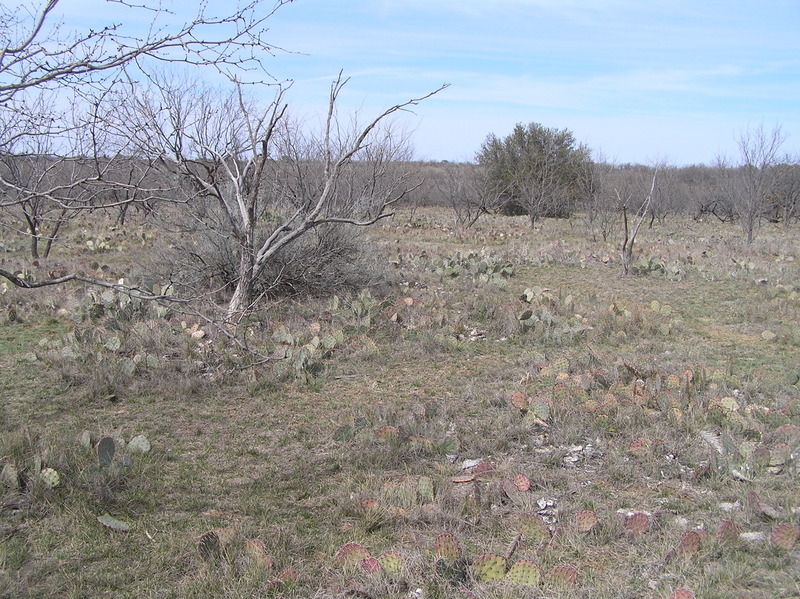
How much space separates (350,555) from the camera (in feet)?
9.66

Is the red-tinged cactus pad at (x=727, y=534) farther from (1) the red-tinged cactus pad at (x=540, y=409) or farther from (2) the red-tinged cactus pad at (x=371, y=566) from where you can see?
(1) the red-tinged cactus pad at (x=540, y=409)

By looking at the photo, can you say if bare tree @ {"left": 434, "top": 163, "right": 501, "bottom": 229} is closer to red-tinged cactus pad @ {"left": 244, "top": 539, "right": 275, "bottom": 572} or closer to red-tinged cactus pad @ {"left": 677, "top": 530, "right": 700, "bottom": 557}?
red-tinged cactus pad @ {"left": 677, "top": 530, "right": 700, "bottom": 557}

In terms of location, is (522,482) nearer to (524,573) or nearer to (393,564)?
(524,573)

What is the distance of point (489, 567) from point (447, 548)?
21cm

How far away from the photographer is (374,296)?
9.24 m

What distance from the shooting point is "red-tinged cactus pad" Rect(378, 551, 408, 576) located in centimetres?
285

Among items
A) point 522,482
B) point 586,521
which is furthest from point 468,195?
point 586,521

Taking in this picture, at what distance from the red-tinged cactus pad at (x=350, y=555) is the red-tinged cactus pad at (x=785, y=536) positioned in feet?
6.12

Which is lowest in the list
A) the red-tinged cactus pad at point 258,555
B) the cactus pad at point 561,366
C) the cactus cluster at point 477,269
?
the red-tinged cactus pad at point 258,555

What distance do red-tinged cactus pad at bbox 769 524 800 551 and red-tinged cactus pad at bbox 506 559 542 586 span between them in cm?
112

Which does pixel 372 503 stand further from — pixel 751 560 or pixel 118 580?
pixel 751 560

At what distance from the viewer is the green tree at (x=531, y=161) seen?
29.5m

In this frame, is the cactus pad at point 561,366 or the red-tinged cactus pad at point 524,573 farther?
the cactus pad at point 561,366

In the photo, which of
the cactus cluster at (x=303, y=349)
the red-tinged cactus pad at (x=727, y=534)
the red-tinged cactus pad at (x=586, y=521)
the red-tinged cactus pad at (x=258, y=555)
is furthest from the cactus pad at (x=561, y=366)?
the red-tinged cactus pad at (x=258, y=555)
